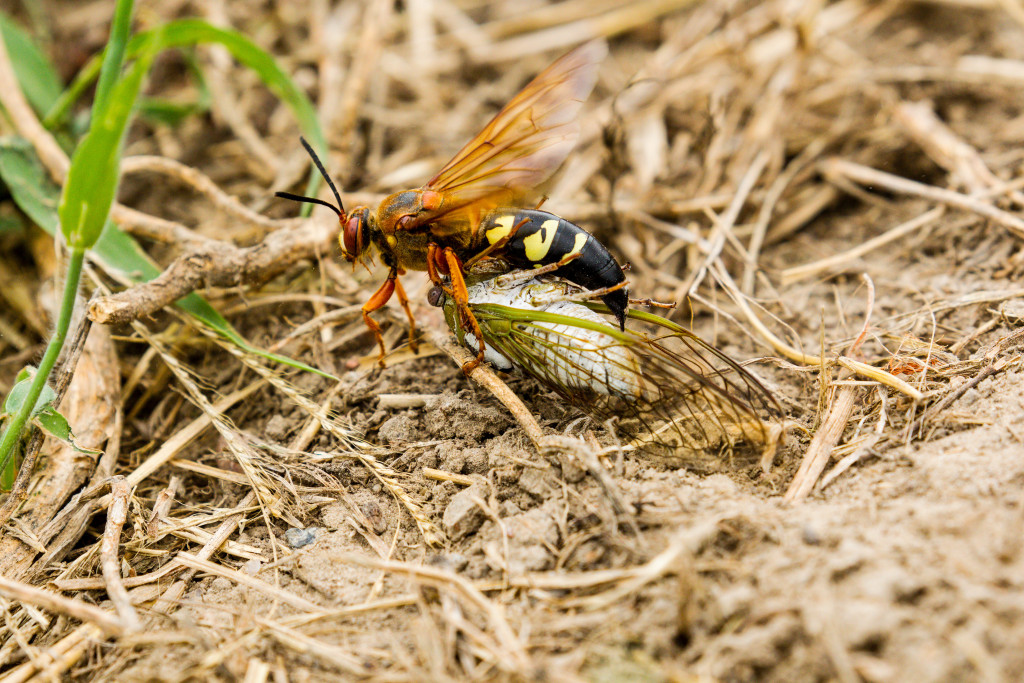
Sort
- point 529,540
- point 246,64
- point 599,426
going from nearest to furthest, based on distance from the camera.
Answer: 1. point 529,540
2. point 599,426
3. point 246,64

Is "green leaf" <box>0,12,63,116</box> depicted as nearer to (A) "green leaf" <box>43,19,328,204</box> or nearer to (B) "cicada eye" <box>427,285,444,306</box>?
(A) "green leaf" <box>43,19,328,204</box>

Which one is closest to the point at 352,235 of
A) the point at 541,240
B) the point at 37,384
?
the point at 541,240

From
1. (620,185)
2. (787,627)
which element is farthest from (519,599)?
(620,185)

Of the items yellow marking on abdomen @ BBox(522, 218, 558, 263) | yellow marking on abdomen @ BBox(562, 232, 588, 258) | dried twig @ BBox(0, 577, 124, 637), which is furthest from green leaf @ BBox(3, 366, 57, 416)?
yellow marking on abdomen @ BBox(562, 232, 588, 258)

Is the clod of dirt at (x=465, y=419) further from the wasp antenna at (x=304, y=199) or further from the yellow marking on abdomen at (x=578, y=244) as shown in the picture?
the wasp antenna at (x=304, y=199)

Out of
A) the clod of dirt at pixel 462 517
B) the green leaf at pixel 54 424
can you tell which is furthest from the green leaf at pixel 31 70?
the clod of dirt at pixel 462 517

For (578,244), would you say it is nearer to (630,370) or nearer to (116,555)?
(630,370)

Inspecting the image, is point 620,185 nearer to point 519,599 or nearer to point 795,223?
point 795,223

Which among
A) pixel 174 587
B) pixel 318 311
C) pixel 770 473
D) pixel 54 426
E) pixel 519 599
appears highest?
pixel 54 426
